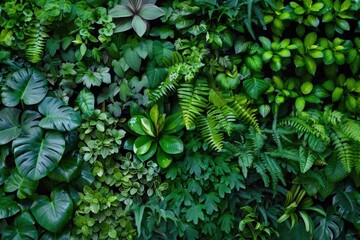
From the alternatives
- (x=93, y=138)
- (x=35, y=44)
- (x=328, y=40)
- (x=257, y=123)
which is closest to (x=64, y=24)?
(x=35, y=44)

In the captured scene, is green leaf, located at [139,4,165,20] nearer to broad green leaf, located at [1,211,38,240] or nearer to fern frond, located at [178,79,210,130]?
fern frond, located at [178,79,210,130]

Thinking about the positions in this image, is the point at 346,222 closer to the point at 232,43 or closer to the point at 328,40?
the point at 328,40

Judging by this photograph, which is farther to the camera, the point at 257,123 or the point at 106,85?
the point at 106,85

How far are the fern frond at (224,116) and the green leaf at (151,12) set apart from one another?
2.50 feet

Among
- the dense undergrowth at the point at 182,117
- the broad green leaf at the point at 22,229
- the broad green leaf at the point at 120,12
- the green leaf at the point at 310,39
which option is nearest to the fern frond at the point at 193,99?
the dense undergrowth at the point at 182,117

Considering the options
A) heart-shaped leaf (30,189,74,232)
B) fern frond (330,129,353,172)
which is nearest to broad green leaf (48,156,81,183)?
heart-shaped leaf (30,189,74,232)

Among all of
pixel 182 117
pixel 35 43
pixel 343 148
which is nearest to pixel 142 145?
pixel 182 117

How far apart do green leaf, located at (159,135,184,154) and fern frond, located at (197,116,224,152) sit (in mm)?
177

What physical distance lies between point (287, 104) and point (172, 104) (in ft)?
2.80

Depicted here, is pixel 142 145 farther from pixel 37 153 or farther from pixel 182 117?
pixel 37 153

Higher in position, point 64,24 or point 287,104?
point 64,24

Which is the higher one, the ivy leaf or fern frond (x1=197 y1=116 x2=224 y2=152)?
fern frond (x1=197 y1=116 x2=224 y2=152)

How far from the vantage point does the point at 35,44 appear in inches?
128

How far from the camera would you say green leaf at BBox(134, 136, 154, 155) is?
10.4 feet
